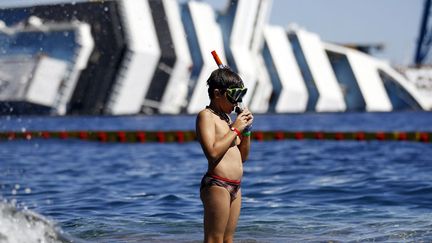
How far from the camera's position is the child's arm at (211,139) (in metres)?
6.98

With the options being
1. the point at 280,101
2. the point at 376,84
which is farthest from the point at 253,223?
the point at 376,84

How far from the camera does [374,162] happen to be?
22.0 meters

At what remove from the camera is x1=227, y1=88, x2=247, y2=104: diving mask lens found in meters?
6.99

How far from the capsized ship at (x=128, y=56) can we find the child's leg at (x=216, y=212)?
5641 centimetres

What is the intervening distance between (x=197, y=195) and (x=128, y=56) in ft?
173

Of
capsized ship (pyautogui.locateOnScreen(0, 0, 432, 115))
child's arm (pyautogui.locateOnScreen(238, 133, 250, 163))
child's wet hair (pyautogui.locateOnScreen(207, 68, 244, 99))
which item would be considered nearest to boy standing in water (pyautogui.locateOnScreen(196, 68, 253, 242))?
child's wet hair (pyautogui.locateOnScreen(207, 68, 244, 99))

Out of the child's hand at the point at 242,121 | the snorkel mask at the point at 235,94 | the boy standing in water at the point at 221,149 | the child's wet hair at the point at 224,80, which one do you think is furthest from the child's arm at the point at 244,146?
the child's wet hair at the point at 224,80

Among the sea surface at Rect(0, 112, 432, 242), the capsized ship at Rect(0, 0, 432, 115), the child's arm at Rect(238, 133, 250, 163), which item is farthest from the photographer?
the capsized ship at Rect(0, 0, 432, 115)

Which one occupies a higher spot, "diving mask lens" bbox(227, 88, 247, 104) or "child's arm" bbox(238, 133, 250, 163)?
"diving mask lens" bbox(227, 88, 247, 104)

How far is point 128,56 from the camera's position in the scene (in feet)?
220

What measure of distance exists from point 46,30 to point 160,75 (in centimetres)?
996

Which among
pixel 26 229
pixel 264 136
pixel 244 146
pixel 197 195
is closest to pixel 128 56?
pixel 264 136

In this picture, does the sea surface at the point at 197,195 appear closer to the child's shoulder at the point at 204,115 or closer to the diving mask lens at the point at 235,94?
the child's shoulder at the point at 204,115

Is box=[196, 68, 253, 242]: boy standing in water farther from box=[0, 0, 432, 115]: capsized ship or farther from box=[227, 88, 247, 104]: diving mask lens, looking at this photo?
box=[0, 0, 432, 115]: capsized ship
